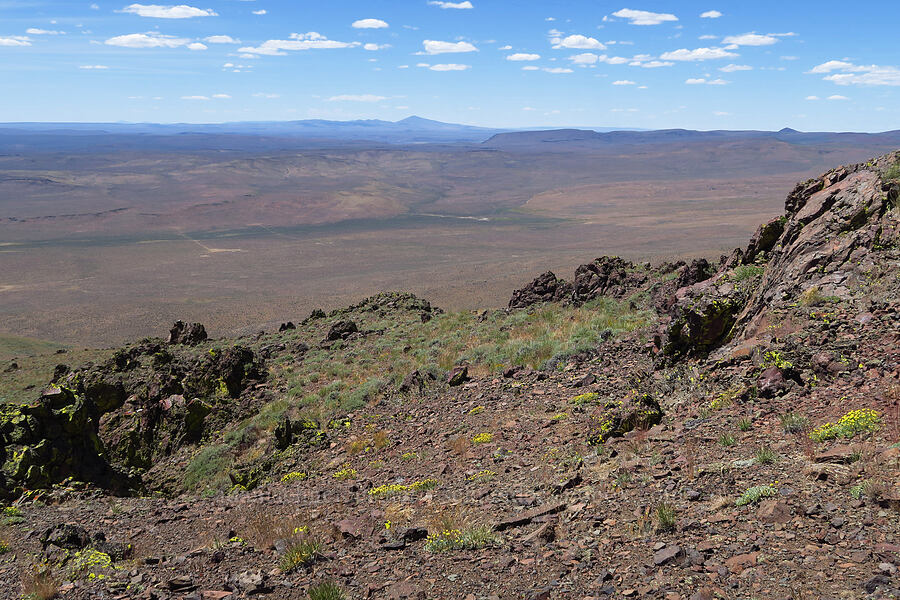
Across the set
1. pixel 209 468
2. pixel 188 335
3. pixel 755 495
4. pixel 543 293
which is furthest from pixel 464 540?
pixel 188 335

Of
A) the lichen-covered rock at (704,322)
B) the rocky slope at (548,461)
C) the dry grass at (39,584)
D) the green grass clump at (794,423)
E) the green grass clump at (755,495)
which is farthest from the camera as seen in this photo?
the lichen-covered rock at (704,322)

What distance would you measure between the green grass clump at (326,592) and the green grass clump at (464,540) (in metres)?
1.01

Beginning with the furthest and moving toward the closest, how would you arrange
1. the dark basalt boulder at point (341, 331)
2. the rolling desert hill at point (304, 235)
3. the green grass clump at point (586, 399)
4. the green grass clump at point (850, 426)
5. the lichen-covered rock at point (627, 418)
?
the rolling desert hill at point (304, 235) → the dark basalt boulder at point (341, 331) → the green grass clump at point (586, 399) → the lichen-covered rock at point (627, 418) → the green grass clump at point (850, 426)

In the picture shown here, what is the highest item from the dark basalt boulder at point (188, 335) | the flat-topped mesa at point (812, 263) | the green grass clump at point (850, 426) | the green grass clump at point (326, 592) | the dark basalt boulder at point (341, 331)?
the flat-topped mesa at point (812, 263)

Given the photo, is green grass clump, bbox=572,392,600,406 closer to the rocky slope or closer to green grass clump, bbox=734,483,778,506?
the rocky slope

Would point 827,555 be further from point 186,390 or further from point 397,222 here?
point 397,222

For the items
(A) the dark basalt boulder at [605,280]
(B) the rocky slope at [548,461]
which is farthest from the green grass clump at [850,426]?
(A) the dark basalt boulder at [605,280]

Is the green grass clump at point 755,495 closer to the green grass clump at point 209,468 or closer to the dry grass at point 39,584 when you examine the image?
the dry grass at point 39,584

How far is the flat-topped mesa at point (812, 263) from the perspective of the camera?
9203 mm

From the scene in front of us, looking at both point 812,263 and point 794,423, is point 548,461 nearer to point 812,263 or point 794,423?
point 794,423

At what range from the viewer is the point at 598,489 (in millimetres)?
6527

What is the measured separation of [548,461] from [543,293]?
1554 centimetres

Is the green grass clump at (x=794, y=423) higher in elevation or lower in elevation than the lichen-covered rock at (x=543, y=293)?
higher

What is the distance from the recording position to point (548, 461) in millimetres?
8023
